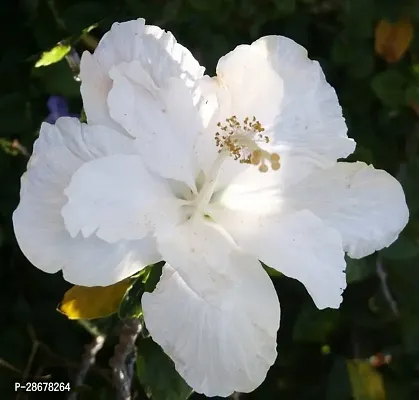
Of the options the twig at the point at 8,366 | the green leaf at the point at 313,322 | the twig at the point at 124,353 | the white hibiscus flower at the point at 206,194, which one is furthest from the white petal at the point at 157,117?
the twig at the point at 8,366

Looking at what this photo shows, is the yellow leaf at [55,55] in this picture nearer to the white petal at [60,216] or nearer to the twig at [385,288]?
the white petal at [60,216]

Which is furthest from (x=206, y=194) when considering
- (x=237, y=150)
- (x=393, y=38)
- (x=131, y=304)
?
(x=393, y=38)

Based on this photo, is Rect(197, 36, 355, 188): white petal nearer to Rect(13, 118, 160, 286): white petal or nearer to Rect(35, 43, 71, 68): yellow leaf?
Rect(13, 118, 160, 286): white petal

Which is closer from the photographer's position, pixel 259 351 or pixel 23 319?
pixel 259 351

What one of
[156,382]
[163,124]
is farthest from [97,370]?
[163,124]

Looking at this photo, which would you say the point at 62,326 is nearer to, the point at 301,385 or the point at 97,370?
the point at 97,370

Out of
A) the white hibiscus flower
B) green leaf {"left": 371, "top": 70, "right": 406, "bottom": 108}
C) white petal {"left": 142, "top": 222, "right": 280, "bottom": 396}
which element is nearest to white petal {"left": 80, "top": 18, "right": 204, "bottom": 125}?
the white hibiscus flower
